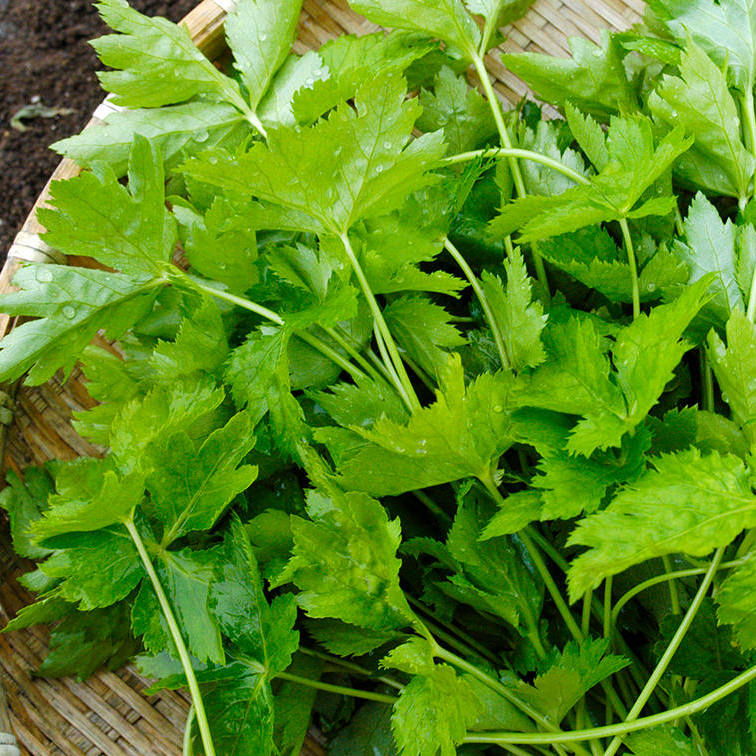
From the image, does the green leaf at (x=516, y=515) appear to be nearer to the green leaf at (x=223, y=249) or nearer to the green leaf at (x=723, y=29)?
the green leaf at (x=223, y=249)

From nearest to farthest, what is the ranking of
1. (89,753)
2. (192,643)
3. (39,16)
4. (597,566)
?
(597,566) < (192,643) < (89,753) < (39,16)

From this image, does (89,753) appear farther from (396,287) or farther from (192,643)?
(396,287)

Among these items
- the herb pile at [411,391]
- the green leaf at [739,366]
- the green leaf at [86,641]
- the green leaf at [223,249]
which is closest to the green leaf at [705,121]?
the herb pile at [411,391]

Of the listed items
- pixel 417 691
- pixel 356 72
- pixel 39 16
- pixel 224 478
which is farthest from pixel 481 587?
pixel 39 16

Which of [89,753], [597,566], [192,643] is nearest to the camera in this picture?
[597,566]

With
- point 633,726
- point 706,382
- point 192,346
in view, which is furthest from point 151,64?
point 633,726

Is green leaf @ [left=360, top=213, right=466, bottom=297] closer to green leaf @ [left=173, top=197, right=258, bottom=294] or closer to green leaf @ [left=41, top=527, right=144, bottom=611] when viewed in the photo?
green leaf @ [left=173, top=197, right=258, bottom=294]
